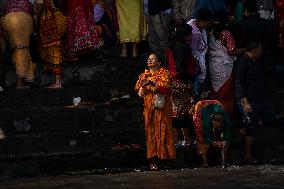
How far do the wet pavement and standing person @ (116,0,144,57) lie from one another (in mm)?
2891

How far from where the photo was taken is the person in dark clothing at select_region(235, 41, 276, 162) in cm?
1048

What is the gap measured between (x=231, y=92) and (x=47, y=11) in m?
3.38


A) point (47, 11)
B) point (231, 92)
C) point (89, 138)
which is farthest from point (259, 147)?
point (47, 11)

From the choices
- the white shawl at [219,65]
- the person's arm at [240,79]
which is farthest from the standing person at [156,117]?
the white shawl at [219,65]

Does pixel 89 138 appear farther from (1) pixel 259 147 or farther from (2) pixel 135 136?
(1) pixel 259 147

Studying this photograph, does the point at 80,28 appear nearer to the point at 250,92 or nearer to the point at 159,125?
the point at 159,125

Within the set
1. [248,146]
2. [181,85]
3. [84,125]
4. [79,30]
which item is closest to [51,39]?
[79,30]

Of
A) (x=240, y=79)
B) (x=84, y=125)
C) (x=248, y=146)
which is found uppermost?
(x=240, y=79)

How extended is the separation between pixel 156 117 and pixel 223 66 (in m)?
1.64

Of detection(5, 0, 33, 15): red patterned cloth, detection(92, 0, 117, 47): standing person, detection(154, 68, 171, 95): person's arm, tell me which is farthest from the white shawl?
detection(5, 0, 33, 15): red patterned cloth

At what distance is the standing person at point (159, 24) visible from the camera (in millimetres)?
11945

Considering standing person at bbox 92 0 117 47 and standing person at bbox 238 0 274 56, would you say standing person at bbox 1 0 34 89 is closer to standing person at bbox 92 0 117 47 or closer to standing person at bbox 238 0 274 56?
standing person at bbox 92 0 117 47

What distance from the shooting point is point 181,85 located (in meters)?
10.7

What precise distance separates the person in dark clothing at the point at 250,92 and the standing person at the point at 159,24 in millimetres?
1767
